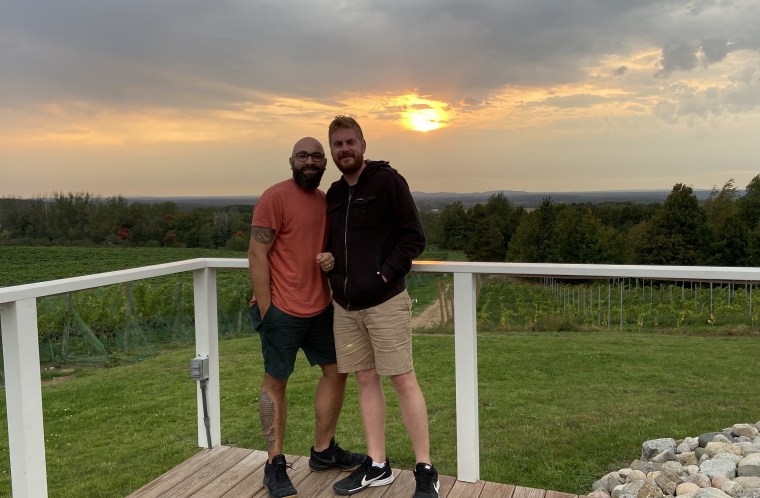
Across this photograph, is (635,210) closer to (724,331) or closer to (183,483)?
(724,331)

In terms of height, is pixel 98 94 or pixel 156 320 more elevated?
pixel 98 94

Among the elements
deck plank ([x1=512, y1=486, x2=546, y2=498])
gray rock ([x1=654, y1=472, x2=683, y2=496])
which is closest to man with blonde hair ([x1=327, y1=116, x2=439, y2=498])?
deck plank ([x1=512, y1=486, x2=546, y2=498])

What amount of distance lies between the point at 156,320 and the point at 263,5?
5769 millimetres

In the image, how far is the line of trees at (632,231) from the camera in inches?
1815

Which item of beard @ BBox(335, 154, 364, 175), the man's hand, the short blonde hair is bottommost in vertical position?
the man's hand

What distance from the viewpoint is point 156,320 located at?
9.62 meters

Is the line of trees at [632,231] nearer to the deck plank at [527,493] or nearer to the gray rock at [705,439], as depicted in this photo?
the gray rock at [705,439]

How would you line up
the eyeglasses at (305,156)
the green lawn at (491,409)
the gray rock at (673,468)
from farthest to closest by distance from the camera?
the green lawn at (491,409)
the gray rock at (673,468)
the eyeglasses at (305,156)

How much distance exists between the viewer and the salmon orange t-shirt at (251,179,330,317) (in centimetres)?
220

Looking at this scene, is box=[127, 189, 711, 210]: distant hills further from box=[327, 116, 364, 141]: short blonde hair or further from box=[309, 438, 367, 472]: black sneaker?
box=[327, 116, 364, 141]: short blonde hair

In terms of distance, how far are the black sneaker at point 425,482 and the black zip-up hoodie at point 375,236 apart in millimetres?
632

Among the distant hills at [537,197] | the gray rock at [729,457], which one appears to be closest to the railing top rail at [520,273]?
the gray rock at [729,457]

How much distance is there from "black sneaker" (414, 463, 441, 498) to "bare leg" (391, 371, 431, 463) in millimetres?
25

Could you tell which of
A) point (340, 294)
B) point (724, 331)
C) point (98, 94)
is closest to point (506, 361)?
point (724, 331)
